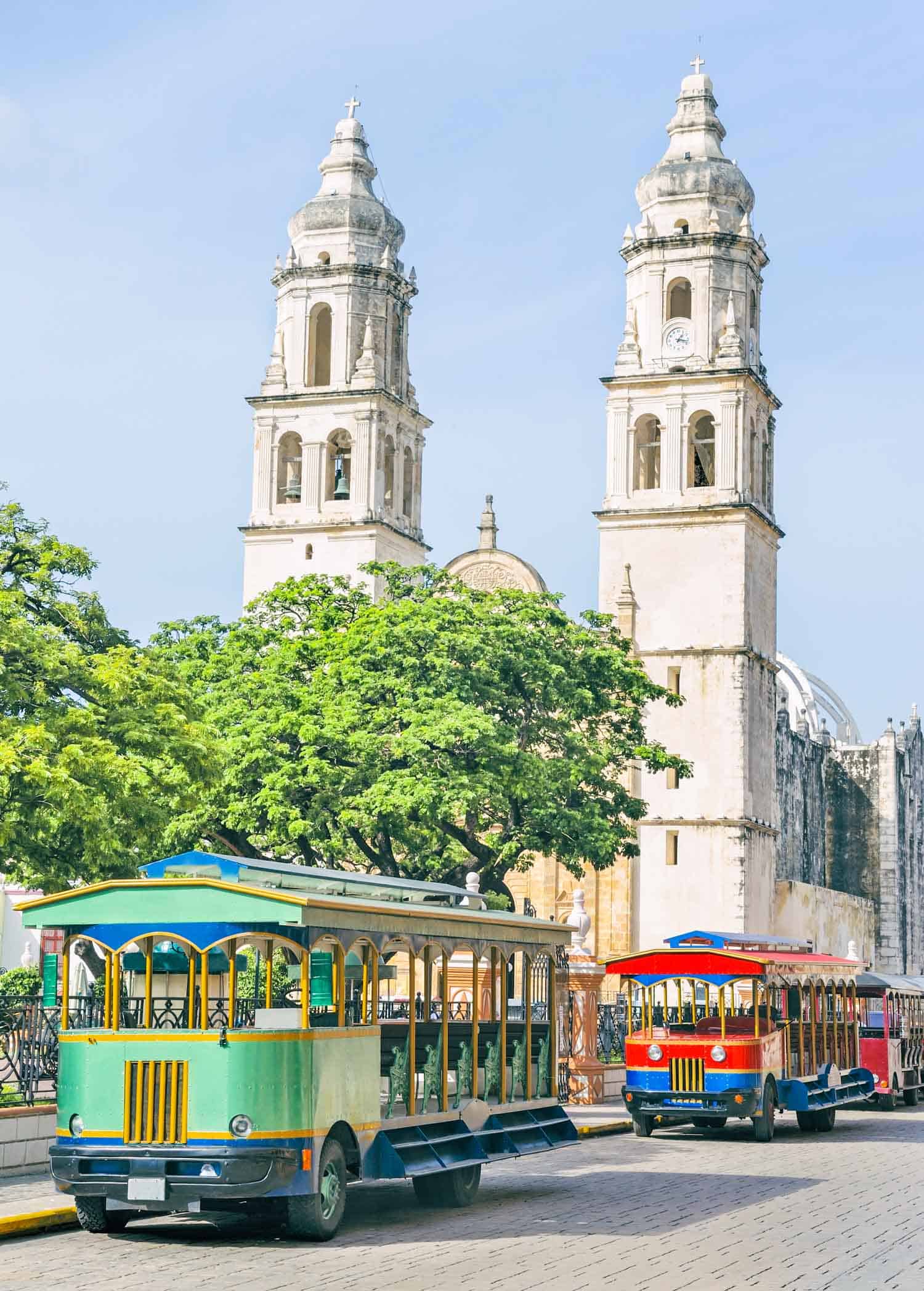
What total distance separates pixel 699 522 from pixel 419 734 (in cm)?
2057

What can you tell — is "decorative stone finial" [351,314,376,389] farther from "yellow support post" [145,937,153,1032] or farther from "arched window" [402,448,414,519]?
"yellow support post" [145,937,153,1032]

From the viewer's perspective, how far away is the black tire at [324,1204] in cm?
1418

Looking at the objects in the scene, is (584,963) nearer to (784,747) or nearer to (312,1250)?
(312,1250)

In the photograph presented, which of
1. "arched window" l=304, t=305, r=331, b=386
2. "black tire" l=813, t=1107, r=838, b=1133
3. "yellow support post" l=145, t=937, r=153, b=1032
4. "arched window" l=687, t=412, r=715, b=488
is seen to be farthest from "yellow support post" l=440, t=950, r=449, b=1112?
"arched window" l=304, t=305, r=331, b=386

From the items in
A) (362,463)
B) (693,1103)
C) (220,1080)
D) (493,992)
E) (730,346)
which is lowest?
(693,1103)

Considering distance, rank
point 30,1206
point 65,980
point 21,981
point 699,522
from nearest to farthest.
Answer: point 65,980, point 30,1206, point 21,981, point 699,522

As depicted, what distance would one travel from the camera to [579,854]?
38062 millimetres

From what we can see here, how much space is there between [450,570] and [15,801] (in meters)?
34.9

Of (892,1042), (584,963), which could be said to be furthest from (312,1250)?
(892,1042)

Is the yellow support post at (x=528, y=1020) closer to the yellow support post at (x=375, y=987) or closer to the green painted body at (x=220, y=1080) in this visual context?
the yellow support post at (x=375, y=987)

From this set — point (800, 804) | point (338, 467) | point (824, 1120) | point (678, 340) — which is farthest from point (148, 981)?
point (800, 804)

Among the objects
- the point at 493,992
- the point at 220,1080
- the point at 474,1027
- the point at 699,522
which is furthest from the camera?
the point at 699,522

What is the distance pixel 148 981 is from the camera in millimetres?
14703

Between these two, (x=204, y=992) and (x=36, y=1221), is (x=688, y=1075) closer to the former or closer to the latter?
(x=36, y=1221)
